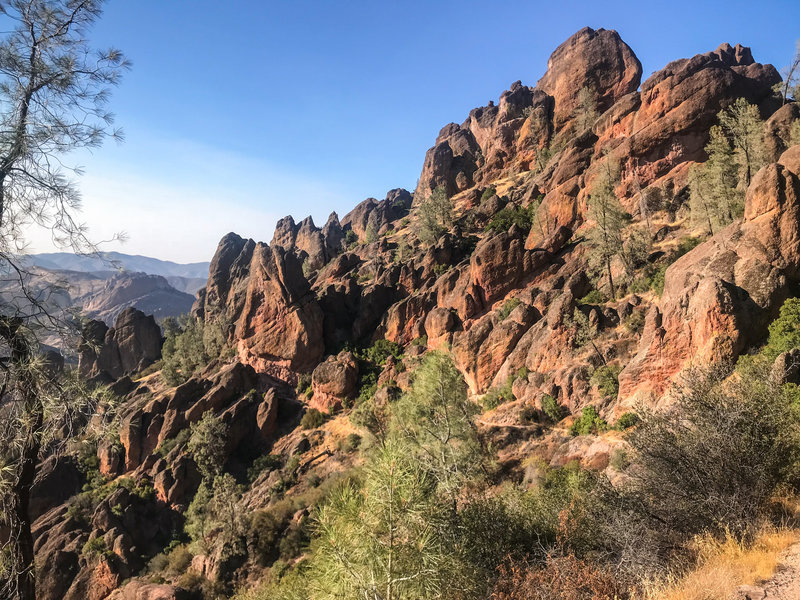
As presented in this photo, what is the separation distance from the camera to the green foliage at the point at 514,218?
166ft

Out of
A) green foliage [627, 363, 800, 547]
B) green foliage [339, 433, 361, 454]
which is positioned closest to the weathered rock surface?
green foliage [339, 433, 361, 454]

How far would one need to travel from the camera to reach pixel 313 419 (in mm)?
38062

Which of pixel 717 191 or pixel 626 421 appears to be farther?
pixel 717 191

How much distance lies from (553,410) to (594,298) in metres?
12.0

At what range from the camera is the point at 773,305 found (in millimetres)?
16703

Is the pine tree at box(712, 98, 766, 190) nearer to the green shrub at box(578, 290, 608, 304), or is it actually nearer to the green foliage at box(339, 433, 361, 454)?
the green shrub at box(578, 290, 608, 304)

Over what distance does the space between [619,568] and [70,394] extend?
32.6 feet

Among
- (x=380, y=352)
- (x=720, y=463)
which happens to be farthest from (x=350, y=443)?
(x=720, y=463)

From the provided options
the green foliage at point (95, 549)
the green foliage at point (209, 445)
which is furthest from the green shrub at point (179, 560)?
the green foliage at point (209, 445)

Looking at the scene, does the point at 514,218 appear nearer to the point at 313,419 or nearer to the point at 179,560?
the point at 313,419

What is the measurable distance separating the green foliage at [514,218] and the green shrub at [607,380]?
1120 inches

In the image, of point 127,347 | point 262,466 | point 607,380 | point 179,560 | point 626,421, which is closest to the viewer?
point 626,421

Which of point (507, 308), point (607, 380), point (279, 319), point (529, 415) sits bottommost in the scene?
point (529, 415)

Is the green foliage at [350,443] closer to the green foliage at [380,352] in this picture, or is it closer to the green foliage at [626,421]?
the green foliage at [380,352]
